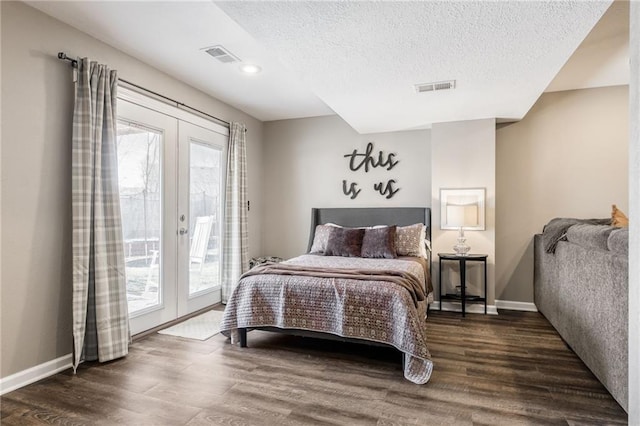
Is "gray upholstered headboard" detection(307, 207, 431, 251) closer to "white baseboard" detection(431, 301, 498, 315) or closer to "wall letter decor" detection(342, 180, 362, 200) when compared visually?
"wall letter decor" detection(342, 180, 362, 200)

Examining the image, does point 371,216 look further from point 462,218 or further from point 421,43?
point 421,43

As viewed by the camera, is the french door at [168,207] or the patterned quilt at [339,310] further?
the french door at [168,207]

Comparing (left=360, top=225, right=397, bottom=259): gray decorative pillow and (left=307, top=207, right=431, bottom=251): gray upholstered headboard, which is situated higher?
(left=307, top=207, right=431, bottom=251): gray upholstered headboard

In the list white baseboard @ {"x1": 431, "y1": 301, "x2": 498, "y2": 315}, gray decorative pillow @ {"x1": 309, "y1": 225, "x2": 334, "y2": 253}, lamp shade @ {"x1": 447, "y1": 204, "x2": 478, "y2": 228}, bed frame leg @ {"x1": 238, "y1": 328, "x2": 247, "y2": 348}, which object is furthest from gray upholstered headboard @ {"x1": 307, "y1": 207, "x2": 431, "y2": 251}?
bed frame leg @ {"x1": 238, "y1": 328, "x2": 247, "y2": 348}

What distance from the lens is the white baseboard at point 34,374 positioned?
2.29 m

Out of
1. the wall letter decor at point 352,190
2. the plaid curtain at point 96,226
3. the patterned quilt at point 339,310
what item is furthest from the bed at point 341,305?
the wall letter decor at point 352,190

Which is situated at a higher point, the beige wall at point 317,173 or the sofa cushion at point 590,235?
the beige wall at point 317,173

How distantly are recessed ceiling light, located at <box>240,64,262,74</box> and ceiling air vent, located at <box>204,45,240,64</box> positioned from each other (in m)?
0.15

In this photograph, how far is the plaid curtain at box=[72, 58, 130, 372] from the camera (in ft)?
8.64

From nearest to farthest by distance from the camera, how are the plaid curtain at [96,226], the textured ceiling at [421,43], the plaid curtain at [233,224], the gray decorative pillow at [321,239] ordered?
the textured ceiling at [421,43] → the plaid curtain at [96,226] → the gray decorative pillow at [321,239] → the plaid curtain at [233,224]

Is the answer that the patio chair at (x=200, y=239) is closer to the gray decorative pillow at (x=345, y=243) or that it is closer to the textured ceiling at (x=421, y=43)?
the gray decorative pillow at (x=345, y=243)

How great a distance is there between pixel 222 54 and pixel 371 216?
2.72 metres

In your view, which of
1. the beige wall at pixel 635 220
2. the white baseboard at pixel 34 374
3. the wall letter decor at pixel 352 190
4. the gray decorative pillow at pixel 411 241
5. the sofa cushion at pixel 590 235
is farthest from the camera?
the wall letter decor at pixel 352 190

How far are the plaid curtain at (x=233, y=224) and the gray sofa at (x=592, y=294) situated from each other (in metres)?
3.48
